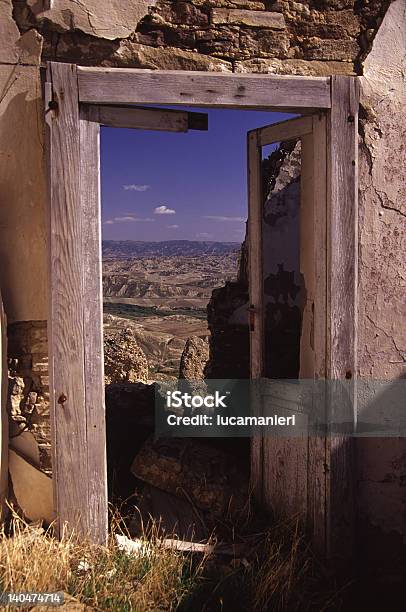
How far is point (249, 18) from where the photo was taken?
122 inches

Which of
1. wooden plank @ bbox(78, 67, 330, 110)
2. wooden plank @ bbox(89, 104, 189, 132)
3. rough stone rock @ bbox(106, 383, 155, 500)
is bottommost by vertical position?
rough stone rock @ bbox(106, 383, 155, 500)

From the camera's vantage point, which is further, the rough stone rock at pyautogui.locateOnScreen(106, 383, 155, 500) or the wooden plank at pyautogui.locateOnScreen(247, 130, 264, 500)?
the rough stone rock at pyautogui.locateOnScreen(106, 383, 155, 500)

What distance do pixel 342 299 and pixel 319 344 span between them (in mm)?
285

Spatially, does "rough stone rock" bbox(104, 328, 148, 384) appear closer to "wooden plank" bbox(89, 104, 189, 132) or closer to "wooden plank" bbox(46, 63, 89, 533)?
"wooden plank" bbox(46, 63, 89, 533)

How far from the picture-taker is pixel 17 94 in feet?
9.50

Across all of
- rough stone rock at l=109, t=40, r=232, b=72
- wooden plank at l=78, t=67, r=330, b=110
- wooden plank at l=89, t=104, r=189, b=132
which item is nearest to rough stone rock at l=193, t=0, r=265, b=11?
rough stone rock at l=109, t=40, r=232, b=72

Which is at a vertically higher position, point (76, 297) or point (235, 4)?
point (235, 4)

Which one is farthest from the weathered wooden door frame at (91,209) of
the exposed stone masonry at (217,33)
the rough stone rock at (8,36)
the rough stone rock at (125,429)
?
the rough stone rock at (125,429)

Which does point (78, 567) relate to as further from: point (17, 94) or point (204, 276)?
→ point (204, 276)

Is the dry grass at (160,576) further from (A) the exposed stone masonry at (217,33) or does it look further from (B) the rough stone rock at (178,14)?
(B) the rough stone rock at (178,14)

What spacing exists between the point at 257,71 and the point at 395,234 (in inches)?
46.5

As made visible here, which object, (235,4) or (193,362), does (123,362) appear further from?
(235,4)

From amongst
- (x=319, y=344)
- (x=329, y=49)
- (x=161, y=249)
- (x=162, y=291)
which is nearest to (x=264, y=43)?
(x=329, y=49)

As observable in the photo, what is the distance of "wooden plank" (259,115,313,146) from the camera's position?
3316 mm
